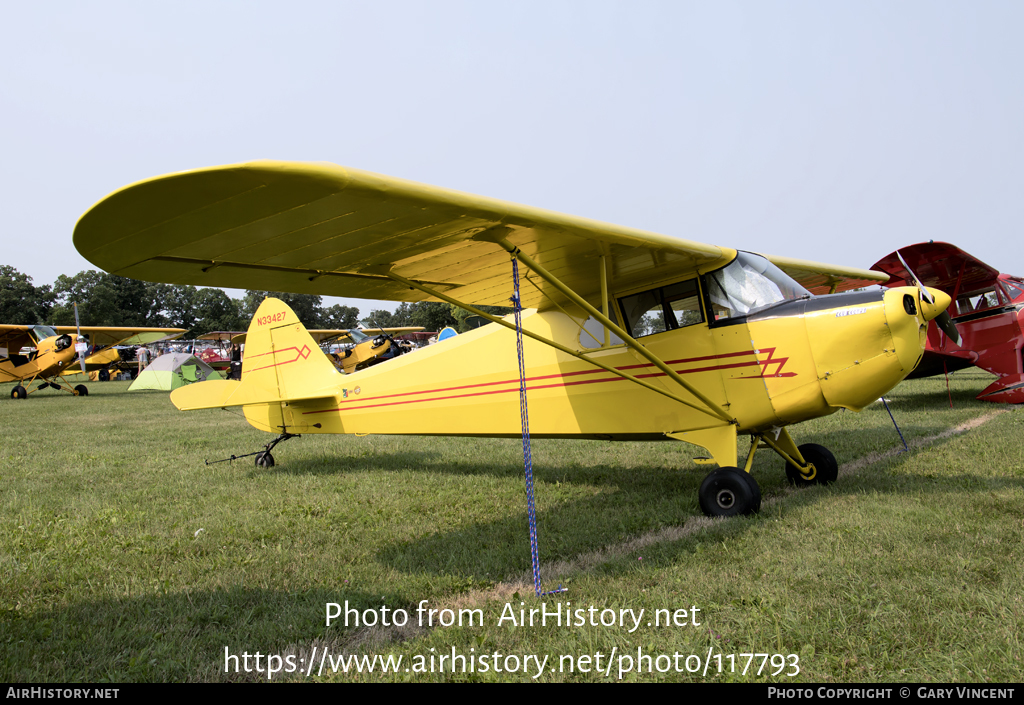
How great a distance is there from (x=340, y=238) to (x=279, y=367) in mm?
4938

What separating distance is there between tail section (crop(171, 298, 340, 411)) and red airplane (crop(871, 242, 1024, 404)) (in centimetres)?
955

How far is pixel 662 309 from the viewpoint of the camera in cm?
538

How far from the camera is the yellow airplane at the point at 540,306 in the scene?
2.93m

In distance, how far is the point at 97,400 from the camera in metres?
20.5

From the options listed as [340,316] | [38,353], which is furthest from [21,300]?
[38,353]

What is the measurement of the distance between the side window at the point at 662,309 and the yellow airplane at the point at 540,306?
1 centimetres

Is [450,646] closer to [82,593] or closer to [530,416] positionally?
[82,593]

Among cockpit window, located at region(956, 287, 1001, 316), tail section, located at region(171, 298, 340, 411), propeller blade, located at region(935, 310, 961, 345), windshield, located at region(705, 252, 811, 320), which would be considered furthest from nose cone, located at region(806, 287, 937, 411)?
cockpit window, located at region(956, 287, 1001, 316)

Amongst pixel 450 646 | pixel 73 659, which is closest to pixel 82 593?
pixel 73 659

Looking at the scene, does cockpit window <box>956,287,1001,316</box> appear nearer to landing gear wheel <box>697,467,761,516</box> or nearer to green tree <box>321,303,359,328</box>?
landing gear wheel <box>697,467,761,516</box>

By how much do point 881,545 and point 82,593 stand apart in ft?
16.7

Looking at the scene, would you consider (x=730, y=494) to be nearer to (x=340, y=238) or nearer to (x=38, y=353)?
(x=340, y=238)

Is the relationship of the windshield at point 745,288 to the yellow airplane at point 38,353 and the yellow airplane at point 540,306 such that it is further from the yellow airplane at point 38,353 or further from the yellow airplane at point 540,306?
the yellow airplane at point 38,353

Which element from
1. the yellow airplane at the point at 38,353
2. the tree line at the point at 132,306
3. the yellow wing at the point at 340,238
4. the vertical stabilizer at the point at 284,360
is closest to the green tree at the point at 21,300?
the tree line at the point at 132,306
